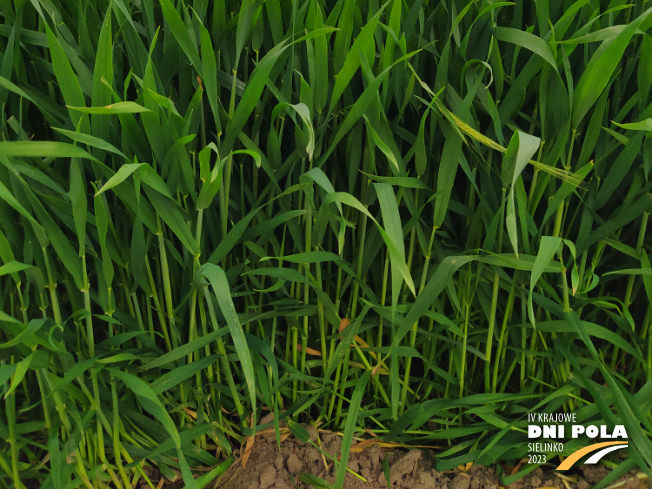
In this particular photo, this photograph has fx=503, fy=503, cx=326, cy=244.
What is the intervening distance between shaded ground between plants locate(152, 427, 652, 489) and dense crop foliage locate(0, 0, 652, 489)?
0.11 ft

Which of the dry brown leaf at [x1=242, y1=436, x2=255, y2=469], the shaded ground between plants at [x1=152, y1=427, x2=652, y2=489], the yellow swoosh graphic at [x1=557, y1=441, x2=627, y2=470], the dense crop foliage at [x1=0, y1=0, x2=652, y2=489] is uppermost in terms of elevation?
the dense crop foliage at [x1=0, y1=0, x2=652, y2=489]

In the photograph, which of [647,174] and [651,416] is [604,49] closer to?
[647,174]

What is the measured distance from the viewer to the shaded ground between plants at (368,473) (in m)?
0.78

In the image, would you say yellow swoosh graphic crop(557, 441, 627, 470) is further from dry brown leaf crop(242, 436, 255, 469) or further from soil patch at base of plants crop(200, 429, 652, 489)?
dry brown leaf crop(242, 436, 255, 469)

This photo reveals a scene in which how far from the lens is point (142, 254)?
0.65 m

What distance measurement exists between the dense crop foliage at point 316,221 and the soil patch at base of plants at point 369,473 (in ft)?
0.11

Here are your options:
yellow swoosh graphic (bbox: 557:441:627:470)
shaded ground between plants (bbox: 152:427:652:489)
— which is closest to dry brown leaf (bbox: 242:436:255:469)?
shaded ground between plants (bbox: 152:427:652:489)

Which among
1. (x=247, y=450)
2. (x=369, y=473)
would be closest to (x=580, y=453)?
(x=369, y=473)

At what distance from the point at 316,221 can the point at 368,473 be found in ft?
1.39

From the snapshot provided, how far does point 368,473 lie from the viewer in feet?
2.62

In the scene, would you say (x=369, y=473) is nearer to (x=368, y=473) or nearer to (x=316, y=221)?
(x=368, y=473)

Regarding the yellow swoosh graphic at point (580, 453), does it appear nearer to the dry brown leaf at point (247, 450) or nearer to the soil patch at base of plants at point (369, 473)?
the soil patch at base of plants at point (369, 473)

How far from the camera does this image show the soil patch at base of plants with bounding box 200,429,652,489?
2.55 feet

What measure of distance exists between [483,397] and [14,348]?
67 centimetres
